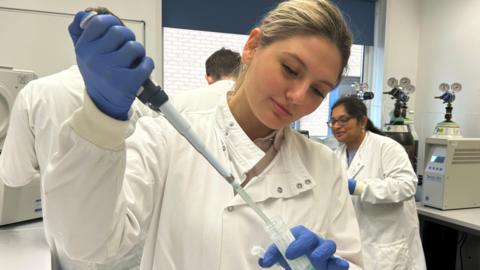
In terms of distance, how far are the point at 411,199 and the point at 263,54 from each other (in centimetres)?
181

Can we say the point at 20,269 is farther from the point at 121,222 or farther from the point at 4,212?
the point at 121,222

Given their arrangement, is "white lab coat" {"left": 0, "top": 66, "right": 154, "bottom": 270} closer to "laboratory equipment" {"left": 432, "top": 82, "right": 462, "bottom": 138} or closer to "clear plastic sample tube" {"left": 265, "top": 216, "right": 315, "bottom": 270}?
"clear plastic sample tube" {"left": 265, "top": 216, "right": 315, "bottom": 270}

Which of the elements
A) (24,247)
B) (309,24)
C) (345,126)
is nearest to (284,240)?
(309,24)

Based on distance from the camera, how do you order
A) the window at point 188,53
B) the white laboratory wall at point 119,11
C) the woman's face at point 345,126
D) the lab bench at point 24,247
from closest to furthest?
the lab bench at point 24,247 → the woman's face at point 345,126 → the white laboratory wall at point 119,11 → the window at point 188,53

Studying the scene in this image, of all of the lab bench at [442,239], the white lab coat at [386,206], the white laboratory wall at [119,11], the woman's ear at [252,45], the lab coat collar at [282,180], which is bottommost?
the lab bench at [442,239]

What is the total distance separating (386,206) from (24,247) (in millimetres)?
1864

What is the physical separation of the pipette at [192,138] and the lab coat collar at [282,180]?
0.08 m

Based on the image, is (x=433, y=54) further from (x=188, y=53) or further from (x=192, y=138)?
(x=192, y=138)

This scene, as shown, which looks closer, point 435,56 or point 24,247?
point 24,247

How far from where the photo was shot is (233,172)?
0.81m

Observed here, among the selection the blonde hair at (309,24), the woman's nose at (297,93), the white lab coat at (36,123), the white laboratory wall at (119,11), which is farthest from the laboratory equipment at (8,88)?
the woman's nose at (297,93)

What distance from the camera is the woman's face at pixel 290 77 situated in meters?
0.76

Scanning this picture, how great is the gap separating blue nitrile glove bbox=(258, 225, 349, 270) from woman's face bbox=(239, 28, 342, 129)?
0.25 m

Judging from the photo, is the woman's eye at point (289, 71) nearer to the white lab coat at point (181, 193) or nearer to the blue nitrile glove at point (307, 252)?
the white lab coat at point (181, 193)
